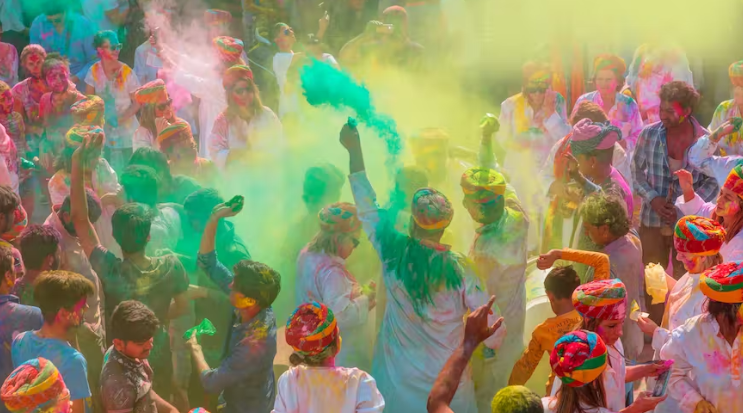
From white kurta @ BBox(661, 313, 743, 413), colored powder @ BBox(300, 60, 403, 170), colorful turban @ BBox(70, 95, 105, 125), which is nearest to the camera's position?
white kurta @ BBox(661, 313, 743, 413)

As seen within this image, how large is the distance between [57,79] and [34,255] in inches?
142

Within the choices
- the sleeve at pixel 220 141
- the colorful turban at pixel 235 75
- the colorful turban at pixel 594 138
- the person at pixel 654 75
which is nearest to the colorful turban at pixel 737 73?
the person at pixel 654 75

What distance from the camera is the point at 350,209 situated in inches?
192

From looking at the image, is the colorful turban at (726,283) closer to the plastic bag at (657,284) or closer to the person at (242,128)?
the plastic bag at (657,284)

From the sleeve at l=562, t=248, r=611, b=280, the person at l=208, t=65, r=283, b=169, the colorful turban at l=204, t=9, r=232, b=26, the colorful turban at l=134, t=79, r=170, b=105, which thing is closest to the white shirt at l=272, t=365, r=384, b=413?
the sleeve at l=562, t=248, r=611, b=280

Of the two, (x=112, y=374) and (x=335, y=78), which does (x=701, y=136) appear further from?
(x=112, y=374)

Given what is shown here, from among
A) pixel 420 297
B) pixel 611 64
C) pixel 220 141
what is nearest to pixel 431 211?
pixel 420 297

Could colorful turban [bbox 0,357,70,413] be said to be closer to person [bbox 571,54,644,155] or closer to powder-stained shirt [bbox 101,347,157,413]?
powder-stained shirt [bbox 101,347,157,413]

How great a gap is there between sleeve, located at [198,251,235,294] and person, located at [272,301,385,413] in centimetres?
134

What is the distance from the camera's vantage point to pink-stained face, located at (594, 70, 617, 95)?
8102 mm

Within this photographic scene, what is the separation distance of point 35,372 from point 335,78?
3.89m

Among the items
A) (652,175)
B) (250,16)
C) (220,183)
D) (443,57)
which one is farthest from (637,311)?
(250,16)

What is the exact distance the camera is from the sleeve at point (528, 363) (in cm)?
432

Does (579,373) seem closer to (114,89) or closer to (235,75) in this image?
(235,75)
